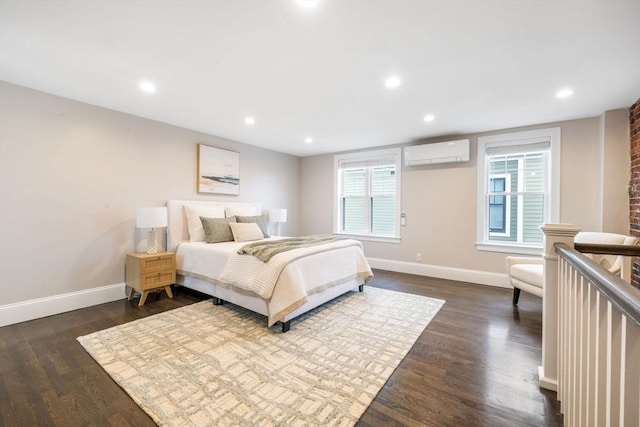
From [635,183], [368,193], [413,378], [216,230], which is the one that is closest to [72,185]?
[216,230]

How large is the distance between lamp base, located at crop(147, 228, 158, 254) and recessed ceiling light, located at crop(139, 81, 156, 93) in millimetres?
1666

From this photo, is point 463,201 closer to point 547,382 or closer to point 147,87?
point 547,382

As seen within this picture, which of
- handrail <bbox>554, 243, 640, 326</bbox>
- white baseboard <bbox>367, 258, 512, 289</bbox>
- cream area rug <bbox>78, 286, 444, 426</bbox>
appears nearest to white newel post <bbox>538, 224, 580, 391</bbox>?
handrail <bbox>554, 243, 640, 326</bbox>

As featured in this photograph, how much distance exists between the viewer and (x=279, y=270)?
96.7 inches

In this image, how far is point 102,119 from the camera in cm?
318

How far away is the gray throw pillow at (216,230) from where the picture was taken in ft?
11.9

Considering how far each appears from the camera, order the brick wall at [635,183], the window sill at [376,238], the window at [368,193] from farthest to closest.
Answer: the window at [368,193]
the window sill at [376,238]
the brick wall at [635,183]

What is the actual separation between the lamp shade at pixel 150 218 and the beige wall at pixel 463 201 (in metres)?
3.29

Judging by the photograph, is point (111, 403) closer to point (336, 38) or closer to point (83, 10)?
point (83, 10)

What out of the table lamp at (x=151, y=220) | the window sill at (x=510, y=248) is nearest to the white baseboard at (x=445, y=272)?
the window sill at (x=510, y=248)

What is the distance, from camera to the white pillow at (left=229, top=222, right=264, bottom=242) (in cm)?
376

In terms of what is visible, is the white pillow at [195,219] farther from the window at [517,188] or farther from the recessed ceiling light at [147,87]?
the window at [517,188]

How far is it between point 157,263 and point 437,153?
4367 mm

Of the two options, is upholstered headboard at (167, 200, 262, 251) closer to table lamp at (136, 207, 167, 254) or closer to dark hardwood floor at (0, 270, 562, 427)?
table lamp at (136, 207, 167, 254)
